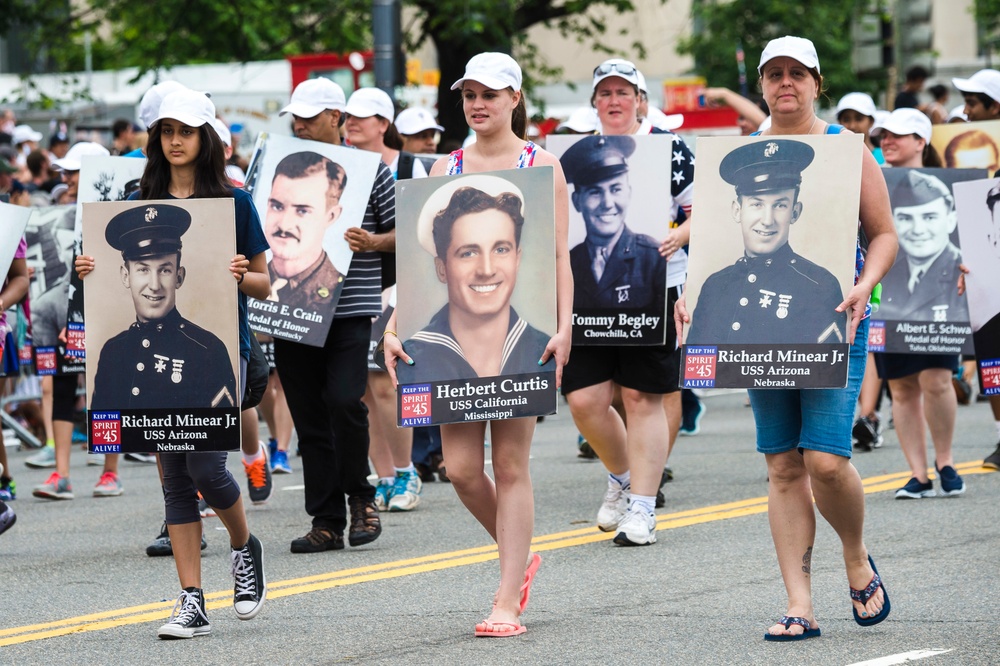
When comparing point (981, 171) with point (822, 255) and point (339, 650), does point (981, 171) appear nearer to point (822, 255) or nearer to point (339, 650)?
point (822, 255)

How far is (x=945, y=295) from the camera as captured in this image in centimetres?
941

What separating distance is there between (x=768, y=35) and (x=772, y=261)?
112ft

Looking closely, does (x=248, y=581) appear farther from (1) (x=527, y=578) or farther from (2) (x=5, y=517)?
(2) (x=5, y=517)

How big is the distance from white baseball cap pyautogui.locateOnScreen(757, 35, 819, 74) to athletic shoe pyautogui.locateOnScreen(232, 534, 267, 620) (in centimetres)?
251

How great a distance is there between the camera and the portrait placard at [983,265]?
7.71 meters

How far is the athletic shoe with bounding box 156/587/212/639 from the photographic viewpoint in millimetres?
6016

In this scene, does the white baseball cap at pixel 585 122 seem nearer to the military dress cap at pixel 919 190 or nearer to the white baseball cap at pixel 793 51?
the military dress cap at pixel 919 190

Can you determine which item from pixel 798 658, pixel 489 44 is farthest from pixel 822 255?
pixel 489 44

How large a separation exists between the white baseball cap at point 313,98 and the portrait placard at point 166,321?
7.10ft

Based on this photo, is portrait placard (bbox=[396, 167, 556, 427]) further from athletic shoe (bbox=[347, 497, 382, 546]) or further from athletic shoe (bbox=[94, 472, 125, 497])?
athletic shoe (bbox=[94, 472, 125, 497])

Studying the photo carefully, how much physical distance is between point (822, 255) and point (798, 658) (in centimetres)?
130

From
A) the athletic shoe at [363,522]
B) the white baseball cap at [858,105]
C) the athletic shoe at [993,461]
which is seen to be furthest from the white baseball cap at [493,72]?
the white baseball cap at [858,105]

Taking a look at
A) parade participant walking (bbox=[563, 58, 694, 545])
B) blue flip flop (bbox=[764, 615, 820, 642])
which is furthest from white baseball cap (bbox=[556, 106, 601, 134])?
blue flip flop (bbox=[764, 615, 820, 642])

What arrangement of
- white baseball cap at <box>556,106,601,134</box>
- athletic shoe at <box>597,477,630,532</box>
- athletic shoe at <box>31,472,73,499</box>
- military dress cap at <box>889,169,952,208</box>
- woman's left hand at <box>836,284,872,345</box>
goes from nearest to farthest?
1. woman's left hand at <box>836,284,872,345</box>
2. athletic shoe at <box>597,477,630,532</box>
3. military dress cap at <box>889,169,952,208</box>
4. athletic shoe at <box>31,472,73,499</box>
5. white baseball cap at <box>556,106,601,134</box>
